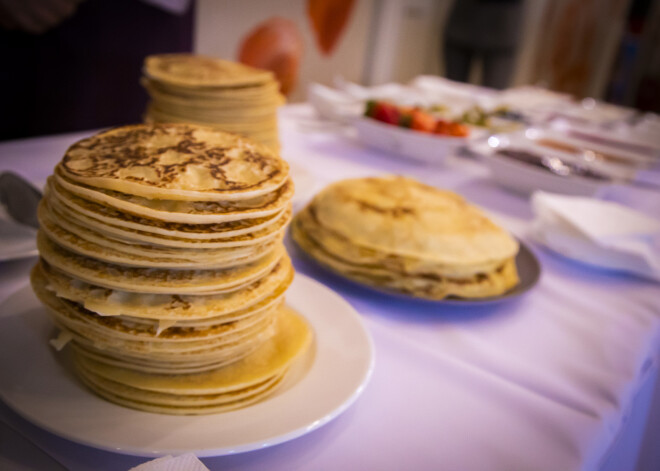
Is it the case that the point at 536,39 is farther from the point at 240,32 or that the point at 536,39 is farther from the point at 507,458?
the point at 507,458

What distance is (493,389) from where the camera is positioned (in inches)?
38.3

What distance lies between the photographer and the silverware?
115 centimetres

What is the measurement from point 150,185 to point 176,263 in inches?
4.2

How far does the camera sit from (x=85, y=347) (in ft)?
2.49

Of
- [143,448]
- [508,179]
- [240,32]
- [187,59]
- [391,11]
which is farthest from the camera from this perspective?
[391,11]

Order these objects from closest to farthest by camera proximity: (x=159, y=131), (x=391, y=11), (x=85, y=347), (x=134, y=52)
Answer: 1. (x=85, y=347)
2. (x=159, y=131)
3. (x=134, y=52)
4. (x=391, y=11)

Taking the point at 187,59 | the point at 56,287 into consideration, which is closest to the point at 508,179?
the point at 187,59

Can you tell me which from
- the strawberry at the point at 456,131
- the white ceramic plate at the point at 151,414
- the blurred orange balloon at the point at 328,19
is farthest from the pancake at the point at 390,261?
the blurred orange balloon at the point at 328,19

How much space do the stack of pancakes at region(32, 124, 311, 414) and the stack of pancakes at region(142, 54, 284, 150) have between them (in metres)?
0.78

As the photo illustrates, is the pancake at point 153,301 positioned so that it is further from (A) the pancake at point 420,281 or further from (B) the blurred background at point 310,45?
(B) the blurred background at point 310,45

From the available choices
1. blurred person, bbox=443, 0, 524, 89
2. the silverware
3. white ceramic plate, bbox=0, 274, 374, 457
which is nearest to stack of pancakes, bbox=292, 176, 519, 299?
white ceramic plate, bbox=0, 274, 374, 457

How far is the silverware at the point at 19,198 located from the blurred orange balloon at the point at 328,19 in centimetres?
432

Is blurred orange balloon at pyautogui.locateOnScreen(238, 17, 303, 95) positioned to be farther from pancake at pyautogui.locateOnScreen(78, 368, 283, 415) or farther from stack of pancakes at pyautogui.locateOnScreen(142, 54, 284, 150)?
pancake at pyautogui.locateOnScreen(78, 368, 283, 415)

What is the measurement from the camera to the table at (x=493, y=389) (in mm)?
764
